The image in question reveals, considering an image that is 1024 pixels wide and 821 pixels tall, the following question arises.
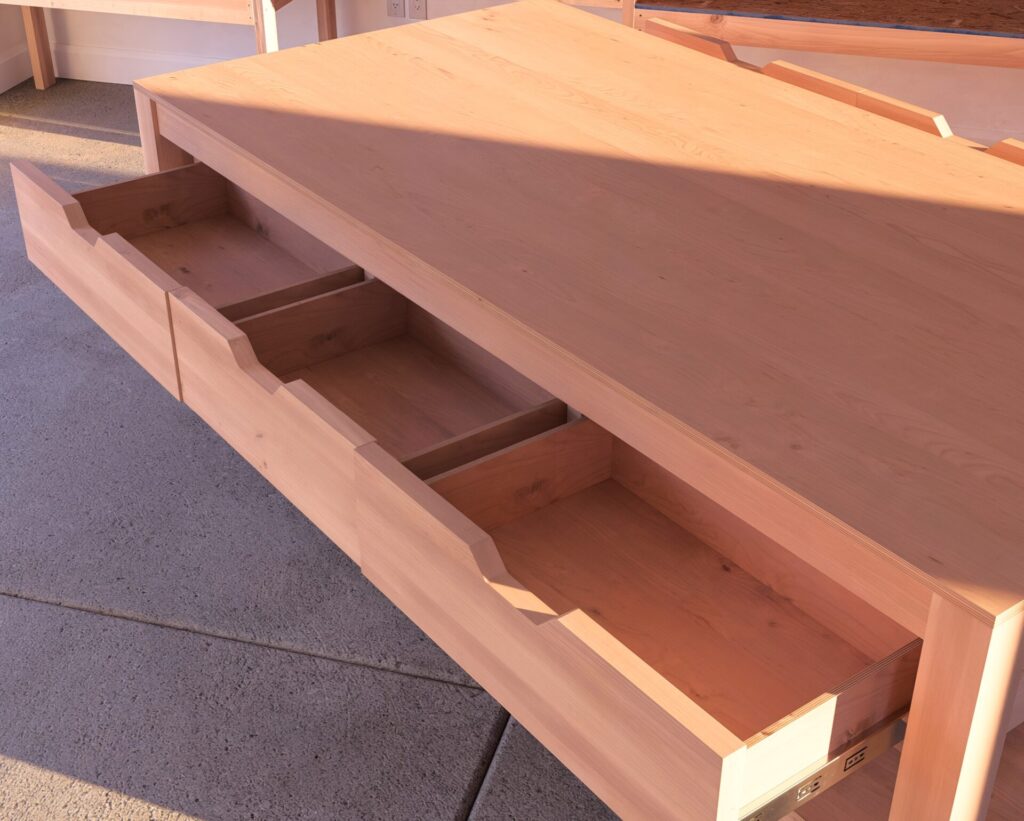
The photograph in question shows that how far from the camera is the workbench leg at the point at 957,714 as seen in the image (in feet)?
2.68

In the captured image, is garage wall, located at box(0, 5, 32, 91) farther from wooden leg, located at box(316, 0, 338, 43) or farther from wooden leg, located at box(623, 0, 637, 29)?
wooden leg, located at box(623, 0, 637, 29)

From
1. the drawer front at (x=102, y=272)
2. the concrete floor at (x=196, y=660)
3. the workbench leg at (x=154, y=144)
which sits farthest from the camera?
the workbench leg at (x=154, y=144)

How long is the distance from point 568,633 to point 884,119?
38.1 inches

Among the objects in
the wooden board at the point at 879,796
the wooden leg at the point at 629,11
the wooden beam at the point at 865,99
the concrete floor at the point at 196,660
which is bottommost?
the concrete floor at the point at 196,660

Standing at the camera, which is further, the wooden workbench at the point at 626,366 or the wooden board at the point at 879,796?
the wooden board at the point at 879,796

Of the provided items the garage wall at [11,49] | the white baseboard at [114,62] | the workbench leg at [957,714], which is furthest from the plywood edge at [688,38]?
the garage wall at [11,49]

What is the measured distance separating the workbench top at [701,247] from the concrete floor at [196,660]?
1.57ft

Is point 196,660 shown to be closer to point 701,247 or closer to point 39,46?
point 701,247

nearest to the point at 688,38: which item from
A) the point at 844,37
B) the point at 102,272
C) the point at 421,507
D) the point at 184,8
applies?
the point at 844,37

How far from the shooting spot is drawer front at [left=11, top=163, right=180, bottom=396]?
1470 mm

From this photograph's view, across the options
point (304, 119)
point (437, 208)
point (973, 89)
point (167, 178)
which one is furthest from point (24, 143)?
point (973, 89)

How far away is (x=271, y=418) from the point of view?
1.29 meters

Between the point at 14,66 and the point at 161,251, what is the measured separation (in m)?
1.88

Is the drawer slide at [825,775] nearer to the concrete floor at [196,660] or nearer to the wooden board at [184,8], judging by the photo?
the concrete floor at [196,660]
